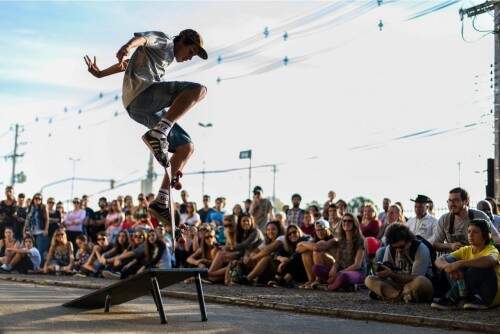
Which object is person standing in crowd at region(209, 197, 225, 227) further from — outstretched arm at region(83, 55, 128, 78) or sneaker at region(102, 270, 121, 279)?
outstretched arm at region(83, 55, 128, 78)

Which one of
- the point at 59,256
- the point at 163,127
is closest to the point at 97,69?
the point at 163,127

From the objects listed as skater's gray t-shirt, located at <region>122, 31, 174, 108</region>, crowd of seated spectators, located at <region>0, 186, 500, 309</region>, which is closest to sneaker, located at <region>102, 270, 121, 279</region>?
crowd of seated spectators, located at <region>0, 186, 500, 309</region>

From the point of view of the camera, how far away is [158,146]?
20.9ft

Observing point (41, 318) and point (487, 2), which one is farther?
point (487, 2)

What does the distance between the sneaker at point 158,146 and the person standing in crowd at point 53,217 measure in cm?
1097

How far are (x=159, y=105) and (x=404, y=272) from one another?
400cm

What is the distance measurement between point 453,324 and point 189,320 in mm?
2409

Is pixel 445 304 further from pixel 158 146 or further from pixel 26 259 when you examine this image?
pixel 26 259

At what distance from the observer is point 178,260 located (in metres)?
14.3

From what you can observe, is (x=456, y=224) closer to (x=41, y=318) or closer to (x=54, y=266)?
(x=41, y=318)

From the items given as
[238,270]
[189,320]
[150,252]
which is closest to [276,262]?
[238,270]

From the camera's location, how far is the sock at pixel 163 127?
20.8 feet

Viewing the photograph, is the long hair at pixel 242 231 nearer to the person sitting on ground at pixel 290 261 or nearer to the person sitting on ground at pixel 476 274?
the person sitting on ground at pixel 290 261

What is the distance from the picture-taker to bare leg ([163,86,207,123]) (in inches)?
252
